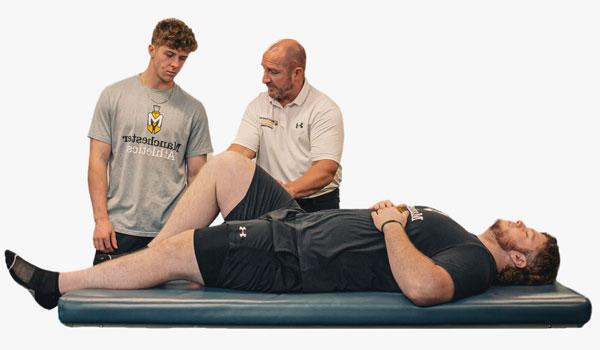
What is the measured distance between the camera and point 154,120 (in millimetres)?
5398

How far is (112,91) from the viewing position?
5410mm

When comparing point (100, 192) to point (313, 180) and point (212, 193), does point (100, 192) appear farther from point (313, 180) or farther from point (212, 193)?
point (313, 180)

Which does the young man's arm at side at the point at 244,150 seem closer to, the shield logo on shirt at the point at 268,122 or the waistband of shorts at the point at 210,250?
the shield logo on shirt at the point at 268,122

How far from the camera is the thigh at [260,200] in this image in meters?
4.86

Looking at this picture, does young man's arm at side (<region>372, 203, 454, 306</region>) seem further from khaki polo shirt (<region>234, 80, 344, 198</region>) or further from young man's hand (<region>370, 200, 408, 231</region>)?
khaki polo shirt (<region>234, 80, 344, 198</region>)

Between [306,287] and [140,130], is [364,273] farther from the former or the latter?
[140,130]

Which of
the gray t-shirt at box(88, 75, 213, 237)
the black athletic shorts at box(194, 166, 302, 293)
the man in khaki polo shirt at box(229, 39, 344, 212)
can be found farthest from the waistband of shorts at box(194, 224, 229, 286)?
the man in khaki polo shirt at box(229, 39, 344, 212)

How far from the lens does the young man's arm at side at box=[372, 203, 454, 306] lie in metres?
4.27

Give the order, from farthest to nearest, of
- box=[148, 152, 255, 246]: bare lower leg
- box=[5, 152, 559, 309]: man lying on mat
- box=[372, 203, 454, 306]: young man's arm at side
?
box=[148, 152, 255, 246]: bare lower leg < box=[5, 152, 559, 309]: man lying on mat < box=[372, 203, 454, 306]: young man's arm at side

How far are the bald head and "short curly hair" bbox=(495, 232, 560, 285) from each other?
199cm

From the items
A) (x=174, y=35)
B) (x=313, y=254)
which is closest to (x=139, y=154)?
(x=174, y=35)

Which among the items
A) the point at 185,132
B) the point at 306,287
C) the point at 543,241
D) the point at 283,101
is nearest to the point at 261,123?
the point at 283,101

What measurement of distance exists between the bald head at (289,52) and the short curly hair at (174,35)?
59 centimetres

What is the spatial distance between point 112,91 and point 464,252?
238cm
